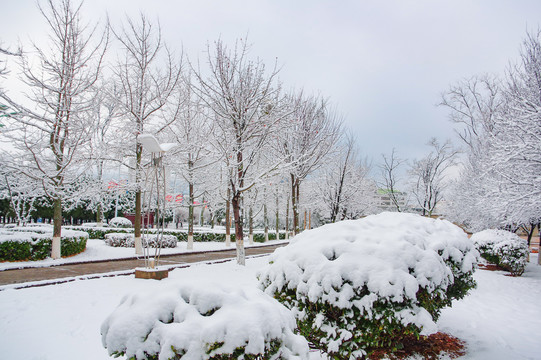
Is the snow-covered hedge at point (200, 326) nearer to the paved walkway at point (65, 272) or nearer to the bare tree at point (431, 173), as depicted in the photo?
the paved walkway at point (65, 272)

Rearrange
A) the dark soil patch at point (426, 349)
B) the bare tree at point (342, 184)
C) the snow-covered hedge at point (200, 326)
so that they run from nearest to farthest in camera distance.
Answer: the snow-covered hedge at point (200, 326), the dark soil patch at point (426, 349), the bare tree at point (342, 184)

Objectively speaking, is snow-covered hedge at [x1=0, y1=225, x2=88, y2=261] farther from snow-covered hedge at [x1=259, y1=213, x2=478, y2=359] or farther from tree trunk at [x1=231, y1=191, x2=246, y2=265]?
snow-covered hedge at [x1=259, y1=213, x2=478, y2=359]

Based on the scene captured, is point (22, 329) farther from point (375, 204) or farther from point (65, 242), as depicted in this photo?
point (375, 204)

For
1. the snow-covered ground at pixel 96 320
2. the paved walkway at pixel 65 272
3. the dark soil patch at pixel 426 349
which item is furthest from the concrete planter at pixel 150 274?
the dark soil patch at pixel 426 349

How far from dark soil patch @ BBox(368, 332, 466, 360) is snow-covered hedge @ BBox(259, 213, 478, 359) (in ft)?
1.96

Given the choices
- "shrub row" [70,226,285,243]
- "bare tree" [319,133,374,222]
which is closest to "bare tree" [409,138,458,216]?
"bare tree" [319,133,374,222]

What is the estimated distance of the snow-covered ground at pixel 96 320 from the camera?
4.17 m

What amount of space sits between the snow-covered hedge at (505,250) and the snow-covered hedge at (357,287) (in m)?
10.3

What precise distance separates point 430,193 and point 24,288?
26.7 metres

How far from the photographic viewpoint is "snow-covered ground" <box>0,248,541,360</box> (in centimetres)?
417

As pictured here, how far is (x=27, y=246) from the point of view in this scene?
1026 centimetres

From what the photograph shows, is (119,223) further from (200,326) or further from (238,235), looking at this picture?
(200,326)

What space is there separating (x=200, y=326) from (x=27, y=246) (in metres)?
11.2

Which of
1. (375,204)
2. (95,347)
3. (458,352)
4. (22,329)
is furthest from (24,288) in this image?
(375,204)
